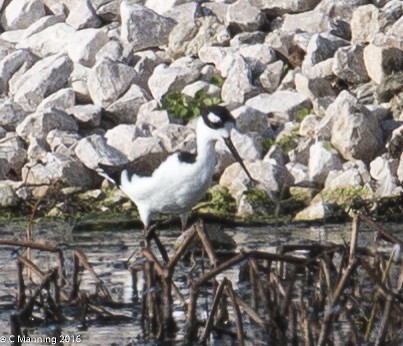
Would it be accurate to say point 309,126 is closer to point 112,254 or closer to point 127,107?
point 127,107

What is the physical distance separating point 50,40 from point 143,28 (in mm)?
1477

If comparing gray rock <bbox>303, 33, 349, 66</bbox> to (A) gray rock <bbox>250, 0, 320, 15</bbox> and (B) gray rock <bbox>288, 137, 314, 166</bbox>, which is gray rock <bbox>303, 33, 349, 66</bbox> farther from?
(B) gray rock <bbox>288, 137, 314, 166</bbox>

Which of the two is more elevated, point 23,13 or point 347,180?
point 23,13

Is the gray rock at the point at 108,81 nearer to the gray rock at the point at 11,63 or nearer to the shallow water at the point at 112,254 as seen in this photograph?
the gray rock at the point at 11,63

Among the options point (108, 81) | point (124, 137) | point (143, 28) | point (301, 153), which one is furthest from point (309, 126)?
point (143, 28)

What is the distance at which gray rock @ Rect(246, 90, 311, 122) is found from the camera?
1883cm

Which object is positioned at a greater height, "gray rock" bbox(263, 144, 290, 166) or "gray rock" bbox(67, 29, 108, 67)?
"gray rock" bbox(67, 29, 108, 67)

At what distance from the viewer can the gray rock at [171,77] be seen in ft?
64.6

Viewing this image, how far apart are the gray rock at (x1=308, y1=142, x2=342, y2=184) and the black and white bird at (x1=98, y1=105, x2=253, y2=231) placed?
2.69 meters

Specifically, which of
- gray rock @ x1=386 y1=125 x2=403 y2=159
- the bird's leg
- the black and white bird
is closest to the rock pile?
gray rock @ x1=386 y1=125 x2=403 y2=159

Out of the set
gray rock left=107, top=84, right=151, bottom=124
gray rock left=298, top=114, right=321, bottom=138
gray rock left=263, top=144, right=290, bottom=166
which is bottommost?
gray rock left=263, top=144, right=290, bottom=166

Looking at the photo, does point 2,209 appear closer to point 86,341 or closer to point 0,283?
point 0,283

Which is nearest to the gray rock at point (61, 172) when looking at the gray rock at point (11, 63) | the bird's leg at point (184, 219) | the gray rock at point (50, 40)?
the bird's leg at point (184, 219)

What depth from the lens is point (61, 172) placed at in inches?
697
